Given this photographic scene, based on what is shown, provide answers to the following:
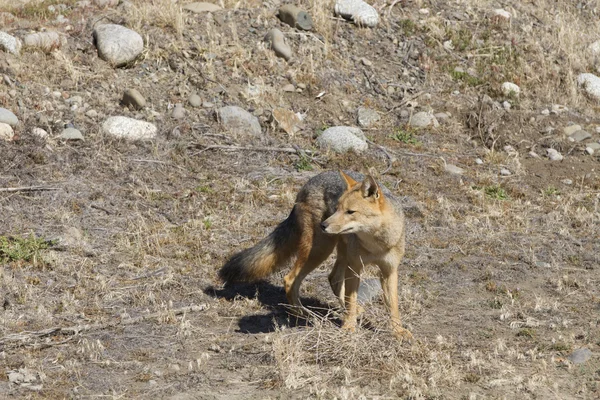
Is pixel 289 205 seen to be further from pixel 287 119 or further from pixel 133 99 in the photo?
pixel 133 99

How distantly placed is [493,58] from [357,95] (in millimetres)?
2986

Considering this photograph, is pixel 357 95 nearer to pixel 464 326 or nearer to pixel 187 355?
pixel 464 326

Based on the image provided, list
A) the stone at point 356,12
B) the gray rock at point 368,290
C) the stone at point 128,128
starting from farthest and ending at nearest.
→ the stone at point 356,12 < the stone at point 128,128 < the gray rock at point 368,290

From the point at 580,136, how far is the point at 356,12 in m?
4.44

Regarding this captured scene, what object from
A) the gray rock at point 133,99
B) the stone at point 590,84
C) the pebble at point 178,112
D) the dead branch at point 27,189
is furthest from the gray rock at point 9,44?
the stone at point 590,84

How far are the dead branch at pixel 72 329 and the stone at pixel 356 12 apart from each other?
335 inches

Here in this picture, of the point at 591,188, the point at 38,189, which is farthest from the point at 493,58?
the point at 38,189

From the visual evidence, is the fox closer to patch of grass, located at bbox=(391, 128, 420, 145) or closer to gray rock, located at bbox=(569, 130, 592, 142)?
patch of grass, located at bbox=(391, 128, 420, 145)

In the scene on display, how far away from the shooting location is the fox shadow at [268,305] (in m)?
7.37

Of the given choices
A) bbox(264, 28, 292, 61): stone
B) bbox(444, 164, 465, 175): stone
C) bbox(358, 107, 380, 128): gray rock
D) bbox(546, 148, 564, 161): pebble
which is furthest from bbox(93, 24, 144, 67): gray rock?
bbox(546, 148, 564, 161): pebble

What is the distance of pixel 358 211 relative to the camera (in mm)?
6816

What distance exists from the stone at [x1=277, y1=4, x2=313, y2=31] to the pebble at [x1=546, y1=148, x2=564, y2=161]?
4528 millimetres

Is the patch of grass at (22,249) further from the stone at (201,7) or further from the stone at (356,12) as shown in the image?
the stone at (356,12)

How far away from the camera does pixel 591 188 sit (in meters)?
11.4
